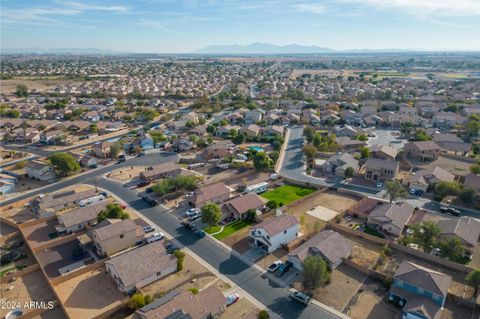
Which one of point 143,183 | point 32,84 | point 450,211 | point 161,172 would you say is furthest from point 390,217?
point 32,84

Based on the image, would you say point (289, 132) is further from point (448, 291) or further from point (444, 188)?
point (448, 291)

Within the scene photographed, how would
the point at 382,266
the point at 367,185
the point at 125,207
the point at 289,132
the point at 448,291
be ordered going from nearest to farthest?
the point at 448,291, the point at 382,266, the point at 125,207, the point at 367,185, the point at 289,132

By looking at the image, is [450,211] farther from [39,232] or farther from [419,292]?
[39,232]

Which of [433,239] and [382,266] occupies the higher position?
[433,239]

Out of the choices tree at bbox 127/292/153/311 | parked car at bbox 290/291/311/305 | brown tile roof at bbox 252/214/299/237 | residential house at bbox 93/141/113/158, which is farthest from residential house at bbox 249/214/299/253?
residential house at bbox 93/141/113/158

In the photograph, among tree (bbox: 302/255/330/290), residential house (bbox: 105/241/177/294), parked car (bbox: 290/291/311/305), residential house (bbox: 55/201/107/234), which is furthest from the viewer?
residential house (bbox: 55/201/107/234)

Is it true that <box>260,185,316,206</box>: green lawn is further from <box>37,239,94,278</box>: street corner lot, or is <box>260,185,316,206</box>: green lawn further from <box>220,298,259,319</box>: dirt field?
<box>37,239,94,278</box>: street corner lot

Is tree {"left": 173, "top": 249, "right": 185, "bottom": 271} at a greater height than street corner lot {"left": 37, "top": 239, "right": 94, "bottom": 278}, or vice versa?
tree {"left": 173, "top": 249, "right": 185, "bottom": 271}

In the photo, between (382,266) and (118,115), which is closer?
(382,266)

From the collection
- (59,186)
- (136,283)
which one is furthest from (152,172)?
(136,283)
